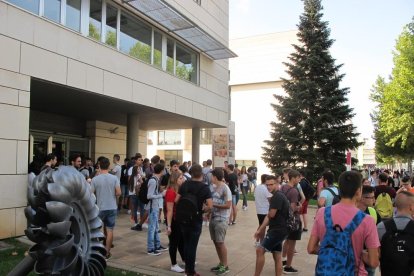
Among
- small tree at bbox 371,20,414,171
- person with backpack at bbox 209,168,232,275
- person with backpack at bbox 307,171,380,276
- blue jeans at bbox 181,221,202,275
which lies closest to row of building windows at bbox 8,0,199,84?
person with backpack at bbox 209,168,232,275

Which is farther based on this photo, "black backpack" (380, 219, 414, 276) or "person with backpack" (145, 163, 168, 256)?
"person with backpack" (145, 163, 168, 256)

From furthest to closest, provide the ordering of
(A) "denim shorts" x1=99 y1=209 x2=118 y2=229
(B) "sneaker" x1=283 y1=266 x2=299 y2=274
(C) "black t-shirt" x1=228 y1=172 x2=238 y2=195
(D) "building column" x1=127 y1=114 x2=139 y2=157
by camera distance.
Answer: (D) "building column" x1=127 y1=114 x2=139 y2=157 → (C) "black t-shirt" x1=228 y1=172 x2=238 y2=195 → (A) "denim shorts" x1=99 y1=209 x2=118 y2=229 → (B) "sneaker" x1=283 y1=266 x2=299 y2=274

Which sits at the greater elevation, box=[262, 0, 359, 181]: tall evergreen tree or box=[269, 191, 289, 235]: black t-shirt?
box=[262, 0, 359, 181]: tall evergreen tree

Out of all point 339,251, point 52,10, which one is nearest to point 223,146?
point 52,10

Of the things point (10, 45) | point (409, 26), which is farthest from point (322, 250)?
point (409, 26)

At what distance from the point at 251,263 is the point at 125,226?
187 inches

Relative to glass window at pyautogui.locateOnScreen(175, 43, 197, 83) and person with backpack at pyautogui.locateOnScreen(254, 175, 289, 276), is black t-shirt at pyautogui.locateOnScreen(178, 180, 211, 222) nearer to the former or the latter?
person with backpack at pyautogui.locateOnScreen(254, 175, 289, 276)

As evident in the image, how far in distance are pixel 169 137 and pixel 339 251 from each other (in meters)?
45.3

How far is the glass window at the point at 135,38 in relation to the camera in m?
13.4

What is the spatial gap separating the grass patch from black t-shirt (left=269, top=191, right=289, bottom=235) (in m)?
2.53

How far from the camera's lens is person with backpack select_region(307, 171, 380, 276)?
3.26 meters

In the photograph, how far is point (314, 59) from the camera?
2434 cm

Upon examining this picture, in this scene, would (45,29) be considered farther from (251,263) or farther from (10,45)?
(251,263)

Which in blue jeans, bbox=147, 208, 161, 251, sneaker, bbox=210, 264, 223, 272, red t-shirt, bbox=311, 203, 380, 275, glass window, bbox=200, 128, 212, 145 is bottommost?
sneaker, bbox=210, 264, 223, 272
